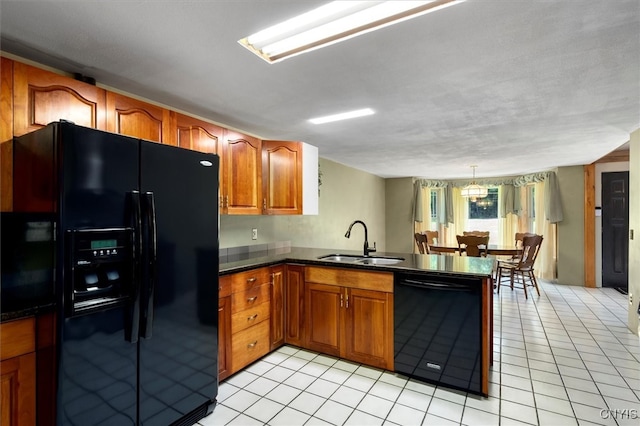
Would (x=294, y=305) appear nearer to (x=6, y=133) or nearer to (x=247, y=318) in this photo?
(x=247, y=318)

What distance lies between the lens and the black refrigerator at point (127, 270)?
1.40 m

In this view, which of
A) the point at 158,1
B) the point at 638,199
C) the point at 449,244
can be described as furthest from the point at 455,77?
the point at 449,244

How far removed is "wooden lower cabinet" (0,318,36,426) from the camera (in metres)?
1.32

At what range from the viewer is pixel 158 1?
1335 mm

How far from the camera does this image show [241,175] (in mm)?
2893

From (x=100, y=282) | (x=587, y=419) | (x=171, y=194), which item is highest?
(x=171, y=194)

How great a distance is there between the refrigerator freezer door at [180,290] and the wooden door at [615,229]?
654 centimetres

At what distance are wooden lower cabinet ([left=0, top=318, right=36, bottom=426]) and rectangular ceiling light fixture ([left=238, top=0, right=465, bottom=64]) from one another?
1716mm

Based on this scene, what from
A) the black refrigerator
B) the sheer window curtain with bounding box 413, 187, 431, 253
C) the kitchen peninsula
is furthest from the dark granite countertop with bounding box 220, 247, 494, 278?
the sheer window curtain with bounding box 413, 187, 431, 253

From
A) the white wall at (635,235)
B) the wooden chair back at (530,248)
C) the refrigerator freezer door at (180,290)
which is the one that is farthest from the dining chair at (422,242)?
the refrigerator freezer door at (180,290)

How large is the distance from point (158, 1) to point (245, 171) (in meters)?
1.69

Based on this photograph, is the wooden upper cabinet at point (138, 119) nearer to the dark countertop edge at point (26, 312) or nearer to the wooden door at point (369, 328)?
the dark countertop edge at point (26, 312)

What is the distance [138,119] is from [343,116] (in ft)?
5.51

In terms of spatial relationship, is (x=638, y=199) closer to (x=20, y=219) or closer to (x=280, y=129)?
(x=280, y=129)
